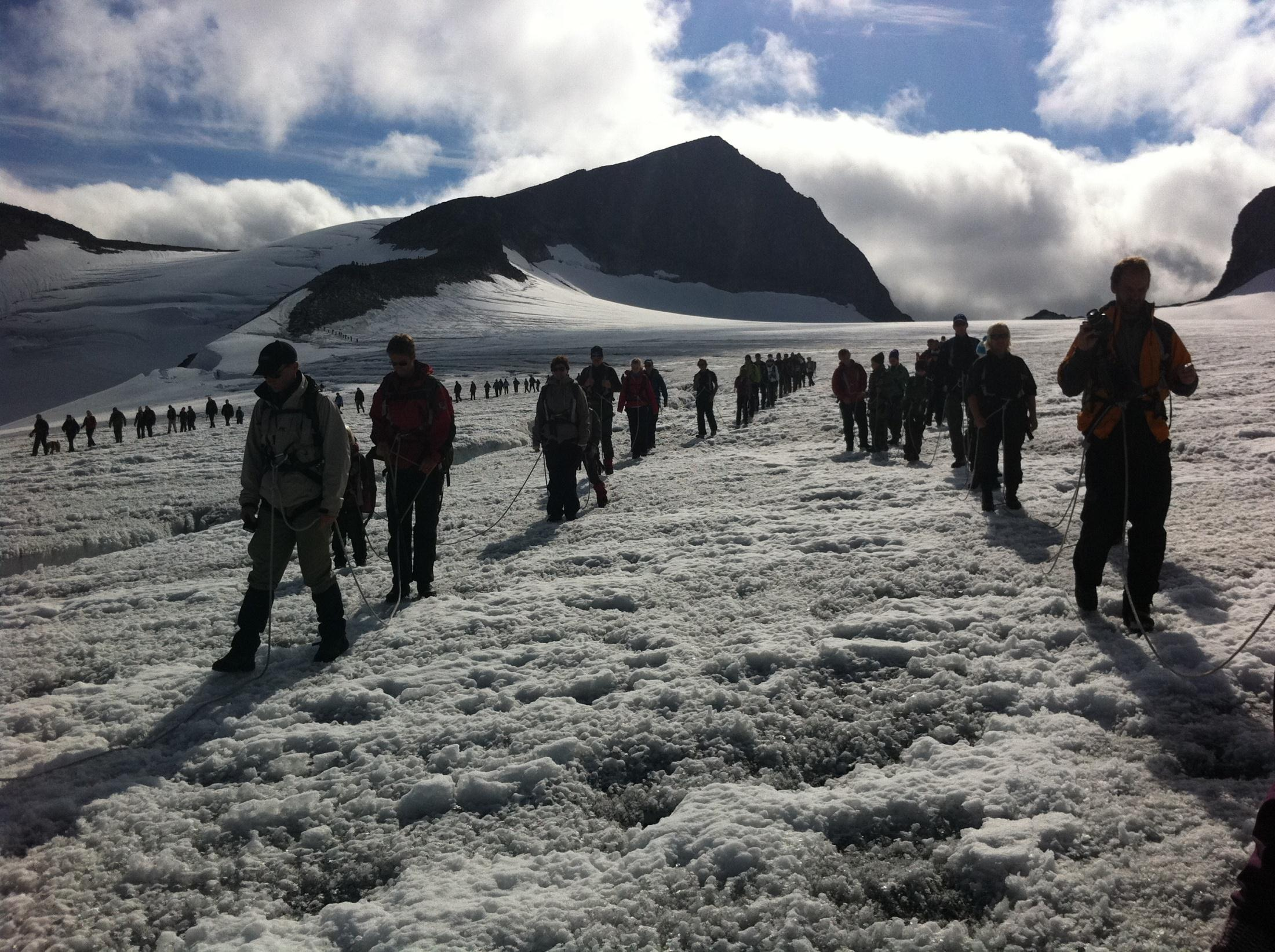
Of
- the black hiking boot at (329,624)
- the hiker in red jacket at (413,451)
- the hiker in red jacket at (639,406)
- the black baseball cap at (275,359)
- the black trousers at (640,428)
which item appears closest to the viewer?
the black baseball cap at (275,359)

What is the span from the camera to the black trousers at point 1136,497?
424 centimetres

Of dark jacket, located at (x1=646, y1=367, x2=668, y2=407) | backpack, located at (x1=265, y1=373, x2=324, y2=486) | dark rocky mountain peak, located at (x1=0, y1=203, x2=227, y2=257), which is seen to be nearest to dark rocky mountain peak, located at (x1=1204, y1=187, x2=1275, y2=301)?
dark jacket, located at (x1=646, y1=367, x2=668, y2=407)

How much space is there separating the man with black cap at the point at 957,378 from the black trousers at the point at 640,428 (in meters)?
5.54

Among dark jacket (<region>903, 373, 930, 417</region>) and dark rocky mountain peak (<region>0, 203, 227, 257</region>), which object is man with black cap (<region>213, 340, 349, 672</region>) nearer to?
dark jacket (<region>903, 373, 930, 417</region>)

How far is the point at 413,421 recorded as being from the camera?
6016 mm

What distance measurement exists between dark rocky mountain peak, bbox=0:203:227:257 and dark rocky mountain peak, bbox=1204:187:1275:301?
197845mm

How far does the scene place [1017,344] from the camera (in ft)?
137

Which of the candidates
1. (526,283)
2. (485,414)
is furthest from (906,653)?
(526,283)

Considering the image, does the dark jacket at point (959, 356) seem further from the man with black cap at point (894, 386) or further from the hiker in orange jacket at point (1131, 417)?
the hiker in orange jacket at point (1131, 417)

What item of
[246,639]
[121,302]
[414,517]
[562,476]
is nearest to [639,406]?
[562,476]

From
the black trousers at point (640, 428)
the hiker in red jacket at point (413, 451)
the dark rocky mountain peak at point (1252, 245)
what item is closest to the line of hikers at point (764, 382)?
the black trousers at point (640, 428)

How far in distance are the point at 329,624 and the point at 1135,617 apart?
4625 mm

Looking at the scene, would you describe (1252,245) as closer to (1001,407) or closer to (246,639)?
(1001,407)

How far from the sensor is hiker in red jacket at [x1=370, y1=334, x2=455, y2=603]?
6008 mm
